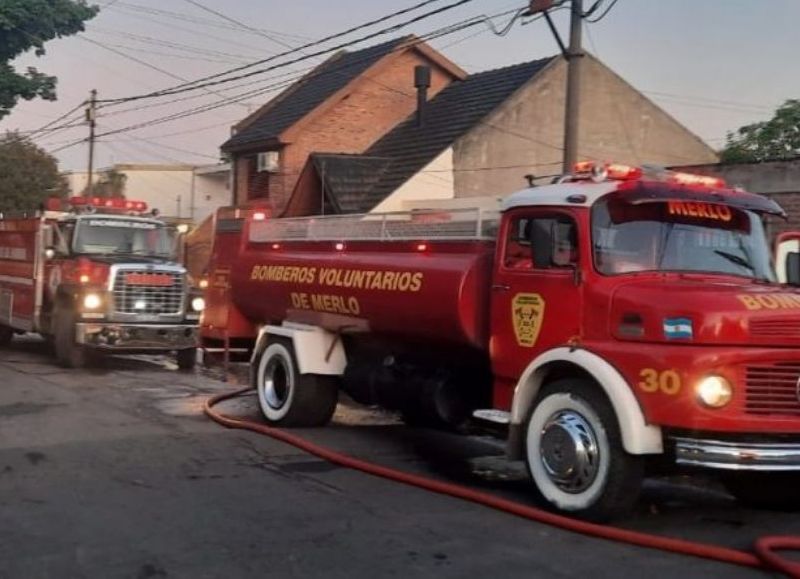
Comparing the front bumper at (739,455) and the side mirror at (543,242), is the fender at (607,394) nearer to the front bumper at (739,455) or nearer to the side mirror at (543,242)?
the front bumper at (739,455)

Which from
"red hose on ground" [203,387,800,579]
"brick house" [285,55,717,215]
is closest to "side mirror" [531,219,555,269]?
"red hose on ground" [203,387,800,579]

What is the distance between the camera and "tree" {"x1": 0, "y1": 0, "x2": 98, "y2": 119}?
74.1 ft

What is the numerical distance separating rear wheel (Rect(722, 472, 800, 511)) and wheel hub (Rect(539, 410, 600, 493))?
4.37ft

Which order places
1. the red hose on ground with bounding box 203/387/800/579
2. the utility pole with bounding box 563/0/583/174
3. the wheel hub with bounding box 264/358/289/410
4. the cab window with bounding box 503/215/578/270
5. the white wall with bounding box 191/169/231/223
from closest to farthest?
1. the red hose on ground with bounding box 203/387/800/579
2. the cab window with bounding box 503/215/578/270
3. the wheel hub with bounding box 264/358/289/410
4. the utility pole with bounding box 563/0/583/174
5. the white wall with bounding box 191/169/231/223

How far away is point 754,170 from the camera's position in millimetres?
14844

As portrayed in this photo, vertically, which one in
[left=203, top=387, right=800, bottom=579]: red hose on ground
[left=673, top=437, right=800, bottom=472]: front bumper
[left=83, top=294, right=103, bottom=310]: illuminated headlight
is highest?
[left=83, top=294, right=103, bottom=310]: illuminated headlight

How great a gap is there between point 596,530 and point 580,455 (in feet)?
2.01

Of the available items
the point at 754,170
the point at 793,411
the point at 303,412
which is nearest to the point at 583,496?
the point at 793,411

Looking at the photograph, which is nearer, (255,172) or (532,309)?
(532,309)

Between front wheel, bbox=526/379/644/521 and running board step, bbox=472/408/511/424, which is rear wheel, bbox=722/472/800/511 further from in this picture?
running board step, bbox=472/408/511/424

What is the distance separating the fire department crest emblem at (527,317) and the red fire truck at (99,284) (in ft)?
31.7

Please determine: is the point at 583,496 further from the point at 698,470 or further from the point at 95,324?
the point at 95,324

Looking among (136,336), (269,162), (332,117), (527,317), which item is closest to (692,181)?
(527,317)

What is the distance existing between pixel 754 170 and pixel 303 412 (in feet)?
25.9
